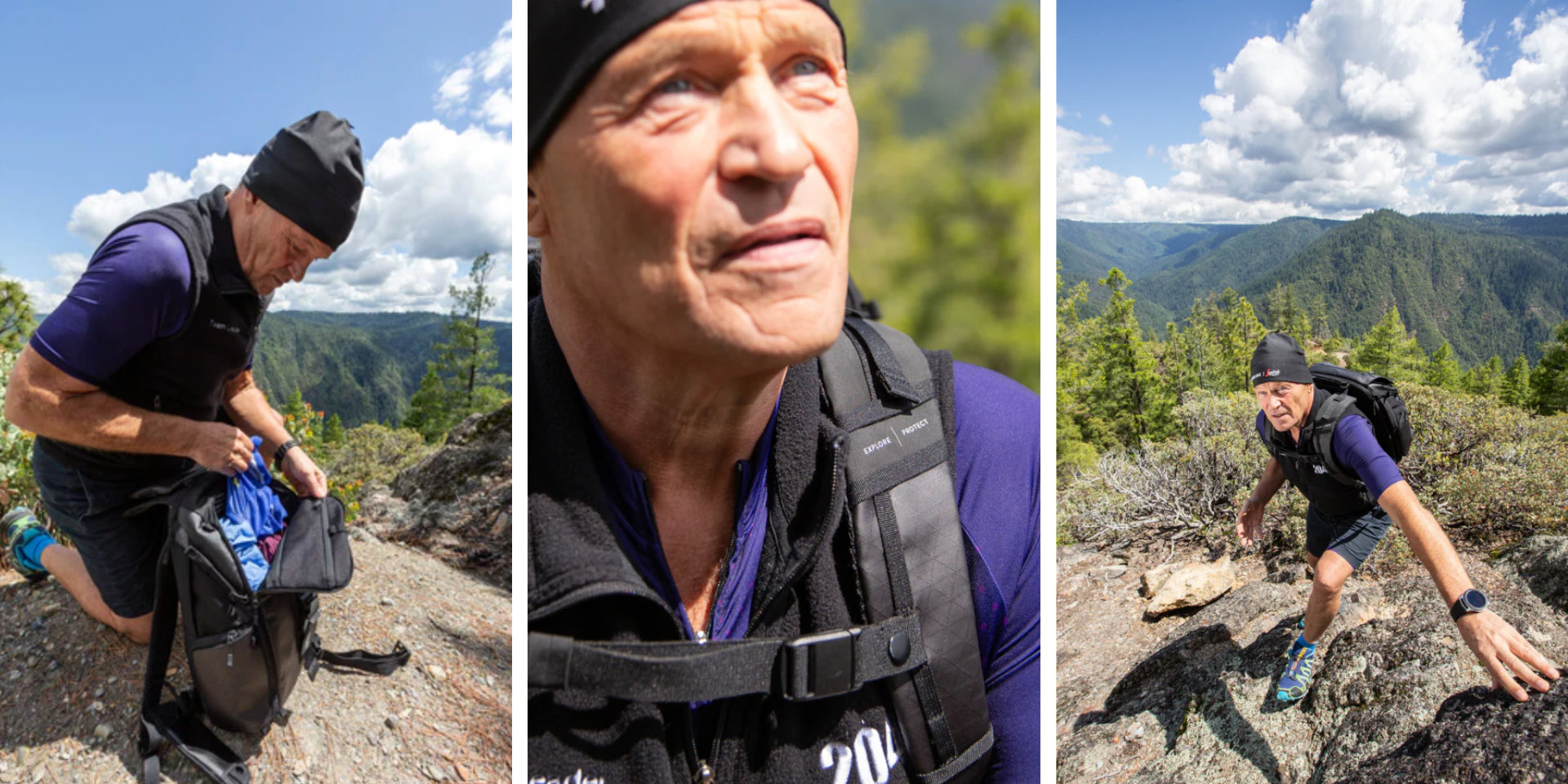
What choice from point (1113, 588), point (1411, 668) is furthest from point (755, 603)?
point (1113, 588)

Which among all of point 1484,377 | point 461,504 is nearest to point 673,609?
point 461,504

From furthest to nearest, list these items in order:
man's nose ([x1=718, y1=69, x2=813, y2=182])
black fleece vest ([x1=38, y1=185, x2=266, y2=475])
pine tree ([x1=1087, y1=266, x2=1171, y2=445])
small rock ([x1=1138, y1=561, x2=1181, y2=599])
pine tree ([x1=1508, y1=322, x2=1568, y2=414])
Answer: pine tree ([x1=1087, y1=266, x2=1171, y2=445]), pine tree ([x1=1508, y1=322, x2=1568, y2=414]), small rock ([x1=1138, y1=561, x2=1181, y2=599]), black fleece vest ([x1=38, y1=185, x2=266, y2=475]), man's nose ([x1=718, y1=69, x2=813, y2=182])

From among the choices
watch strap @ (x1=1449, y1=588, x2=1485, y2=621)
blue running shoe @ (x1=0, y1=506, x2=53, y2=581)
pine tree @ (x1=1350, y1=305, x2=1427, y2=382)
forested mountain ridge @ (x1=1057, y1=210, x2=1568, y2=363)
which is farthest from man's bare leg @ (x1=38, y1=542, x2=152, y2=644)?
forested mountain ridge @ (x1=1057, y1=210, x2=1568, y2=363)

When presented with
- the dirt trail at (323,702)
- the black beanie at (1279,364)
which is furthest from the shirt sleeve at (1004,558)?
the black beanie at (1279,364)

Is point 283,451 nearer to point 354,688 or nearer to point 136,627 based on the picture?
point 136,627

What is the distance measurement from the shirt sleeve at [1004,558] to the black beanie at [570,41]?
0.44m

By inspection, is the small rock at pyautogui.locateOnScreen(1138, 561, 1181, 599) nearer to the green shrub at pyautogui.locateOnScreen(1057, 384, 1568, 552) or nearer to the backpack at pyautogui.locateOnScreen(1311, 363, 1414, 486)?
the green shrub at pyautogui.locateOnScreen(1057, 384, 1568, 552)

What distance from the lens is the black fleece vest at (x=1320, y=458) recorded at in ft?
8.70

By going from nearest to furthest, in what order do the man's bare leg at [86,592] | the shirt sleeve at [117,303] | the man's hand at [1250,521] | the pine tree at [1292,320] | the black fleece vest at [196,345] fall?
the shirt sleeve at [117,303], the black fleece vest at [196,345], the man's bare leg at [86,592], the man's hand at [1250,521], the pine tree at [1292,320]

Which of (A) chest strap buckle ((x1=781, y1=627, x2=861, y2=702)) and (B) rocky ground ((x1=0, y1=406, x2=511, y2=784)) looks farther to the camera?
(B) rocky ground ((x1=0, y1=406, x2=511, y2=784))

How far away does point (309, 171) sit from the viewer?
5.57ft

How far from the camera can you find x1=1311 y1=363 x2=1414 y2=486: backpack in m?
2.69

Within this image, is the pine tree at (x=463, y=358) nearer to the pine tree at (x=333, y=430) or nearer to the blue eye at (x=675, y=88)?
the pine tree at (x=333, y=430)

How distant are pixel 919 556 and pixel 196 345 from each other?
71.4 inches
